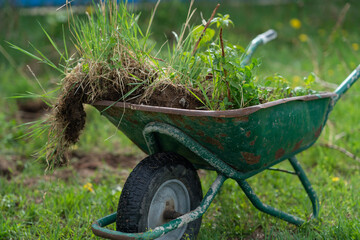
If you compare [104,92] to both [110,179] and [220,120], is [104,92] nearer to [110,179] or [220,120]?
[220,120]

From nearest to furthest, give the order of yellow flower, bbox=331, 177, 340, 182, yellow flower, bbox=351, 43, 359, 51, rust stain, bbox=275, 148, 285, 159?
rust stain, bbox=275, 148, 285, 159, yellow flower, bbox=331, 177, 340, 182, yellow flower, bbox=351, 43, 359, 51

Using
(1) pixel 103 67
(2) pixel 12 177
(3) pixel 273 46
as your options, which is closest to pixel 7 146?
(2) pixel 12 177

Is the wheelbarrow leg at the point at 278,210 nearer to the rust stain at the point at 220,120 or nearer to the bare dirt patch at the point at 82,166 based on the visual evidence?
the rust stain at the point at 220,120

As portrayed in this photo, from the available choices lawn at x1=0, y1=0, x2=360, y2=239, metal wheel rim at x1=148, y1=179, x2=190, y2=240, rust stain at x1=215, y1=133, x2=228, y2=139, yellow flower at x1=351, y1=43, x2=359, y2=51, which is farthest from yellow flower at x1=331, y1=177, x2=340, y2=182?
yellow flower at x1=351, y1=43, x2=359, y2=51

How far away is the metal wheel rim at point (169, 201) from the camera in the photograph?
1.83m

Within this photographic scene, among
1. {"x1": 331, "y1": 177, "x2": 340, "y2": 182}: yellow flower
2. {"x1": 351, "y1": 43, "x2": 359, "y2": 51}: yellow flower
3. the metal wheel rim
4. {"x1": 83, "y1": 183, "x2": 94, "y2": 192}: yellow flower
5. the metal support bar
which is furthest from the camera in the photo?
{"x1": 351, "y1": 43, "x2": 359, "y2": 51}: yellow flower

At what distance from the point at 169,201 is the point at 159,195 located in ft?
0.26

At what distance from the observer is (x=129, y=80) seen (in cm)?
185

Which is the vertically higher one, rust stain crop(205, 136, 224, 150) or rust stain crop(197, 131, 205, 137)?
rust stain crop(197, 131, 205, 137)

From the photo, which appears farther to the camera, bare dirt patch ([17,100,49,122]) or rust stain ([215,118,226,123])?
bare dirt patch ([17,100,49,122])

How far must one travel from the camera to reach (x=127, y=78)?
184cm

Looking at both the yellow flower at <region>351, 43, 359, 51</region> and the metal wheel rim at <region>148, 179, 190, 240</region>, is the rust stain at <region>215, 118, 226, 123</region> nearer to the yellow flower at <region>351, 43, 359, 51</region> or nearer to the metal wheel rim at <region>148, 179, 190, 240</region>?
the metal wheel rim at <region>148, 179, 190, 240</region>

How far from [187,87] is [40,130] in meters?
0.71

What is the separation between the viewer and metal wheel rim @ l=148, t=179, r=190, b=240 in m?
1.83
